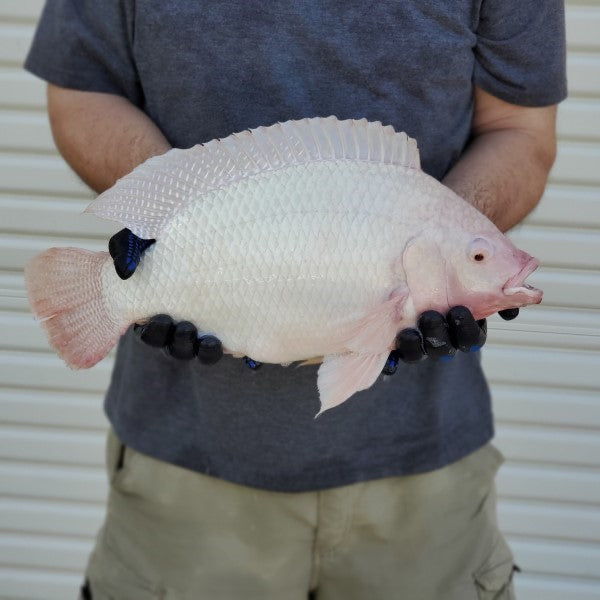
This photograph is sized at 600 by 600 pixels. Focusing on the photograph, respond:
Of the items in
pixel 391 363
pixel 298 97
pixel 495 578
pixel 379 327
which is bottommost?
pixel 495 578

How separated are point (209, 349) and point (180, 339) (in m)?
0.04

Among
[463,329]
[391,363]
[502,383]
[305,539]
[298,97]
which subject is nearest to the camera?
[463,329]

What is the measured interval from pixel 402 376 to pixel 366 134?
0.48 m

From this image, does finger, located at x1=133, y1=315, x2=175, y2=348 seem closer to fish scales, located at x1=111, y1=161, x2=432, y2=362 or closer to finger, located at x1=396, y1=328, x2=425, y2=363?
fish scales, located at x1=111, y1=161, x2=432, y2=362

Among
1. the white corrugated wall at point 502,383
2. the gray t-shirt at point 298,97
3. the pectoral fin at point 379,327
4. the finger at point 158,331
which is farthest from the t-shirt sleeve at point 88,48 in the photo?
the white corrugated wall at point 502,383

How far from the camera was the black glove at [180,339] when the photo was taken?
41.1 inches

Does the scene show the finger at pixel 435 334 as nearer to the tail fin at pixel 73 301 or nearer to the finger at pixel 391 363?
the finger at pixel 391 363

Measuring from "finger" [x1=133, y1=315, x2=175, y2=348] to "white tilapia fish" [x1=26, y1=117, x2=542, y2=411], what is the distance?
2 cm

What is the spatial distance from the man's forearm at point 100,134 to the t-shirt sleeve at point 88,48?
3cm

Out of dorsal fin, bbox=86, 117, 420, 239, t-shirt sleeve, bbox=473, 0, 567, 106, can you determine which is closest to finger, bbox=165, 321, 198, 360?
dorsal fin, bbox=86, 117, 420, 239

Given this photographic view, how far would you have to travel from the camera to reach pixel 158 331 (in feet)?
3.42

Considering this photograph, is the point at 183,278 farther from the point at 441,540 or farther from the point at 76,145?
Result: the point at 441,540

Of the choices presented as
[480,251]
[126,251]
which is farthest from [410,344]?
[126,251]

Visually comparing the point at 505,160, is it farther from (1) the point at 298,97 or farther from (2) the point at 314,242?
(2) the point at 314,242
